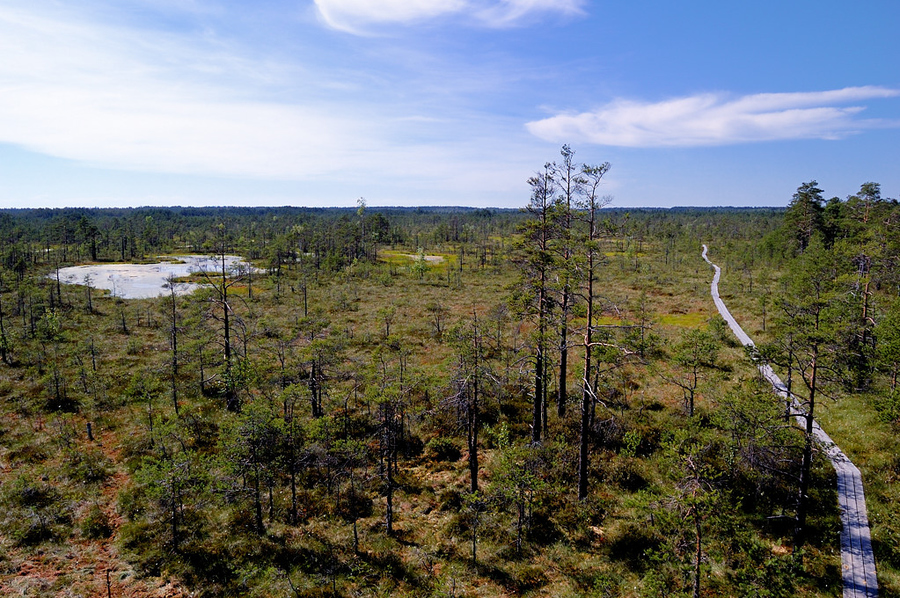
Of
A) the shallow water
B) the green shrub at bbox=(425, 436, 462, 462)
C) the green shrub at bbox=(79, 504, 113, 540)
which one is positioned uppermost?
the shallow water

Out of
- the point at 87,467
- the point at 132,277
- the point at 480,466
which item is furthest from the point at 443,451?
the point at 132,277

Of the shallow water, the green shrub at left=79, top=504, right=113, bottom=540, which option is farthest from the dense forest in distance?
the shallow water

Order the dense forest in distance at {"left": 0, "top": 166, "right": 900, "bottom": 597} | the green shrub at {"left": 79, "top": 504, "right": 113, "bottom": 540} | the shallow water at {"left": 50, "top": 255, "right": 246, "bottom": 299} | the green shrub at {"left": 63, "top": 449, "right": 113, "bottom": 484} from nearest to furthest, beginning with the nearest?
1. the dense forest in distance at {"left": 0, "top": 166, "right": 900, "bottom": 597}
2. the green shrub at {"left": 79, "top": 504, "right": 113, "bottom": 540}
3. the green shrub at {"left": 63, "top": 449, "right": 113, "bottom": 484}
4. the shallow water at {"left": 50, "top": 255, "right": 246, "bottom": 299}

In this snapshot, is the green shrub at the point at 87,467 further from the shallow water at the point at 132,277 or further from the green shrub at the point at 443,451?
the shallow water at the point at 132,277

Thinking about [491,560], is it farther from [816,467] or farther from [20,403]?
[20,403]

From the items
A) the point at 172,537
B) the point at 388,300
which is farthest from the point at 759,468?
the point at 388,300

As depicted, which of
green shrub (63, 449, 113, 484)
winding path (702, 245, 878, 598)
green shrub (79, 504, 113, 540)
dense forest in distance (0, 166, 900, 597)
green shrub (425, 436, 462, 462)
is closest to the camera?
winding path (702, 245, 878, 598)

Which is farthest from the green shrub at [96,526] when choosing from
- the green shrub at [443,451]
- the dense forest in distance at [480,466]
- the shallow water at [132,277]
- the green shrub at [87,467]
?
the shallow water at [132,277]

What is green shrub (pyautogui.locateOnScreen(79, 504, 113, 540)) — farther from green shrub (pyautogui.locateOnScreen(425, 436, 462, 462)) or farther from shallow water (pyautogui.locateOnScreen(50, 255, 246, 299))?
shallow water (pyautogui.locateOnScreen(50, 255, 246, 299))

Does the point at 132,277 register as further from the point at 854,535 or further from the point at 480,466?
the point at 854,535
